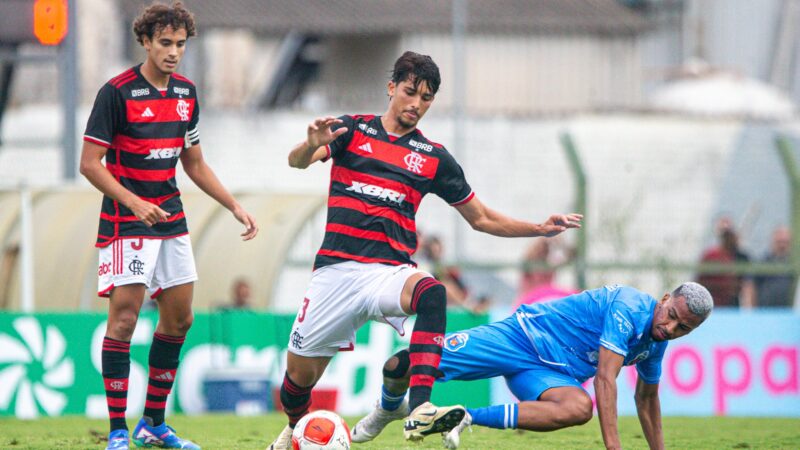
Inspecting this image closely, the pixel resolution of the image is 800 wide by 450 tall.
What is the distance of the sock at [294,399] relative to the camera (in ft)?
27.6

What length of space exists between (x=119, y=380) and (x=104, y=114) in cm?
159

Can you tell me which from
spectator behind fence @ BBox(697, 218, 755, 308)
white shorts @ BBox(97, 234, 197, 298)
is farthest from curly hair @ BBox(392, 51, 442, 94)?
spectator behind fence @ BBox(697, 218, 755, 308)

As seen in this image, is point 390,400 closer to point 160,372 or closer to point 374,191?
point 374,191

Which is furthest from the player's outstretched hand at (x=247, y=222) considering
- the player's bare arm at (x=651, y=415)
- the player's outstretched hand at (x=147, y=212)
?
the player's bare arm at (x=651, y=415)

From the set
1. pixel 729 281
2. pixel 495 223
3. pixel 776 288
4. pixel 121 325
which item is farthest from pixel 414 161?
pixel 776 288

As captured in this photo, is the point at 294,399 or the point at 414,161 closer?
the point at 414,161

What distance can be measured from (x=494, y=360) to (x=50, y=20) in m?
9.14

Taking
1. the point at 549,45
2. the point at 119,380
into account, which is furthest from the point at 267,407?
the point at 549,45

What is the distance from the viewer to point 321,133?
7770mm

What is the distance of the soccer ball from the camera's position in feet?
25.6

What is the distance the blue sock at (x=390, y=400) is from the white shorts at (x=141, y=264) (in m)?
1.43

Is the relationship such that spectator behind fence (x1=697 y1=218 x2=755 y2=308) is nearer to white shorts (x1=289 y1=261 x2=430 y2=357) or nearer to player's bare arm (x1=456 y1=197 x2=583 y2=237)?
player's bare arm (x1=456 y1=197 x2=583 y2=237)

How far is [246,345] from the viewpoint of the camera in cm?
1470

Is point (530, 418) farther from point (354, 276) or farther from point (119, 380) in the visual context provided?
point (119, 380)
